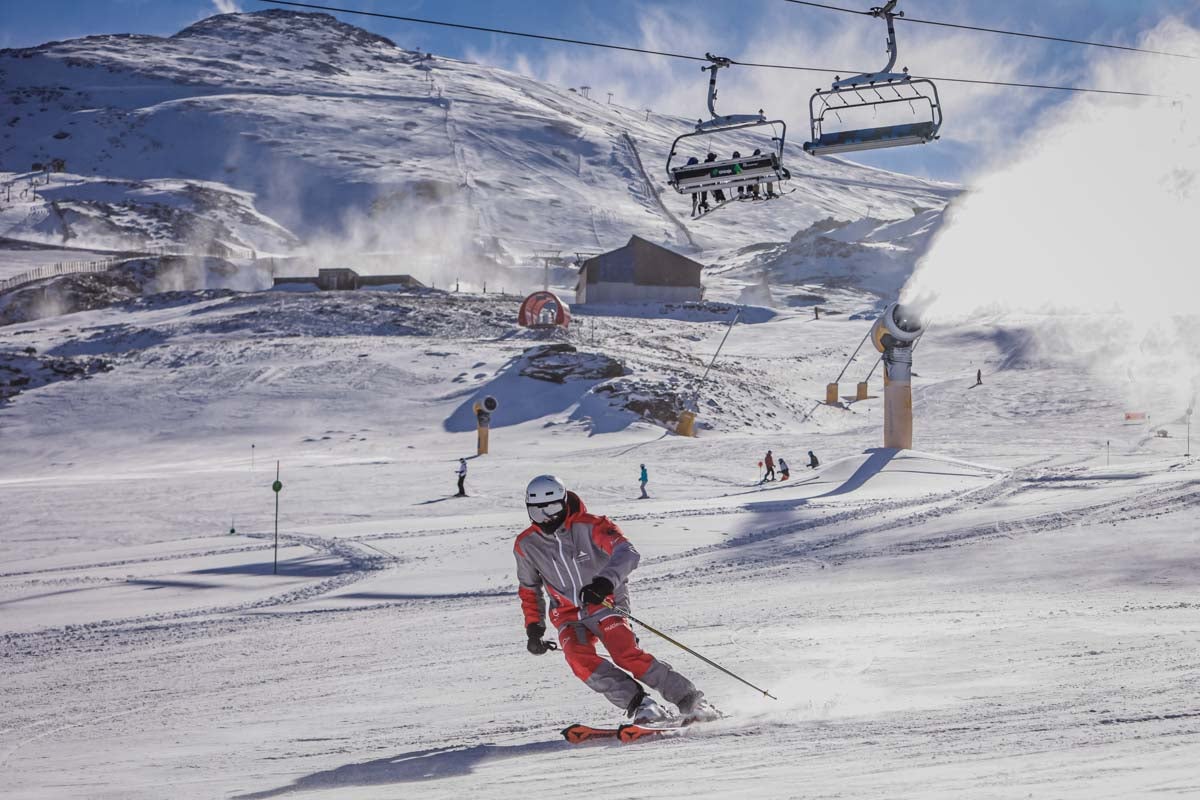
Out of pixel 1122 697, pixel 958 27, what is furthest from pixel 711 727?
pixel 958 27

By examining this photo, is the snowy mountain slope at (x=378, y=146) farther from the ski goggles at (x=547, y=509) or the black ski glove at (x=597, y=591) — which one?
the black ski glove at (x=597, y=591)

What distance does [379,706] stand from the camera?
25.5 feet

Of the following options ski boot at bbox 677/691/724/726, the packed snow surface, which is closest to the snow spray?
the packed snow surface

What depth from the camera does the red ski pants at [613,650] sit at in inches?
257

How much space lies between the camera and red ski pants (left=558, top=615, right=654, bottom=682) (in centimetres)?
653

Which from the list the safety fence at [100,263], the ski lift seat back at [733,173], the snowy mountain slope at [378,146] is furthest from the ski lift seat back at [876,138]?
the snowy mountain slope at [378,146]

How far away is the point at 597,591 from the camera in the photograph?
628 centimetres

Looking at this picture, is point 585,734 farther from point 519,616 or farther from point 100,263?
point 100,263

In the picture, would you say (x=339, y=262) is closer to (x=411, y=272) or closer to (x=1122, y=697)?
(x=411, y=272)

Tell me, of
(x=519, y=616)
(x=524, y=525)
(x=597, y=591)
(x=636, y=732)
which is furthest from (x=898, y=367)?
(x=636, y=732)

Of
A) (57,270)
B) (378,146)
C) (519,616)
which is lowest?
(519,616)

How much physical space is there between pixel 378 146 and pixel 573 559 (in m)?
123

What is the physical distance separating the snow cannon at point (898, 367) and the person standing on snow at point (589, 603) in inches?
693

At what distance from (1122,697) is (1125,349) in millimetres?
40385
